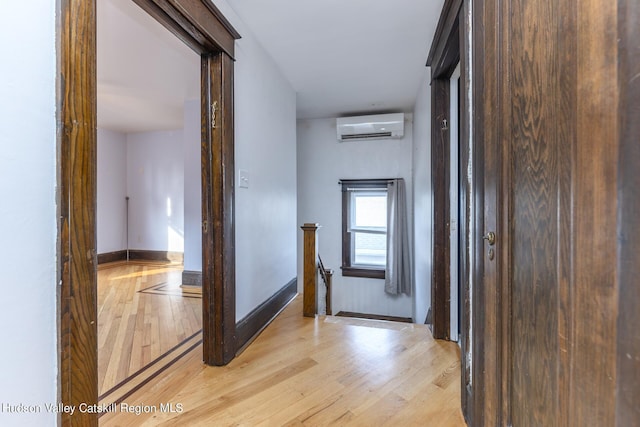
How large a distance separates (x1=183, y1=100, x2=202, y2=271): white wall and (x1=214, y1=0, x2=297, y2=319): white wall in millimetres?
1343

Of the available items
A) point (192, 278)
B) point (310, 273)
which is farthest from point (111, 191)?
point (310, 273)

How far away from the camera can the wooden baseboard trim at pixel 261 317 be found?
198cm

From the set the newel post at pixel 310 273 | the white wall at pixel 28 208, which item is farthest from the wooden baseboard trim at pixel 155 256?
the white wall at pixel 28 208

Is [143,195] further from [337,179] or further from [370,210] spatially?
[370,210]

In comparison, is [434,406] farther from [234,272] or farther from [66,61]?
[66,61]

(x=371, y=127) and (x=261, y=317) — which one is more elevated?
(x=371, y=127)

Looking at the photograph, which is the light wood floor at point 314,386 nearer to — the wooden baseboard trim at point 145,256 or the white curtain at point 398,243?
the white curtain at point 398,243

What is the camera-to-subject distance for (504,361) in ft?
2.73

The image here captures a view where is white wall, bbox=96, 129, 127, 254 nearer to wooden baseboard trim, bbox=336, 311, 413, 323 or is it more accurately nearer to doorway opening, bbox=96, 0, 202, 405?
doorway opening, bbox=96, 0, 202, 405

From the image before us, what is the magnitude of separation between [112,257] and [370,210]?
469 centimetres

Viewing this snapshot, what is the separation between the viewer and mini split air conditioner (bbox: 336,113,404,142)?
393 cm

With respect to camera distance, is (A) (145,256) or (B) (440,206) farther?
(A) (145,256)

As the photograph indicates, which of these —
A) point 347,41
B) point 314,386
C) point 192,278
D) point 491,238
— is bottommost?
point 314,386

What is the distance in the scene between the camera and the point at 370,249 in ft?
15.0
